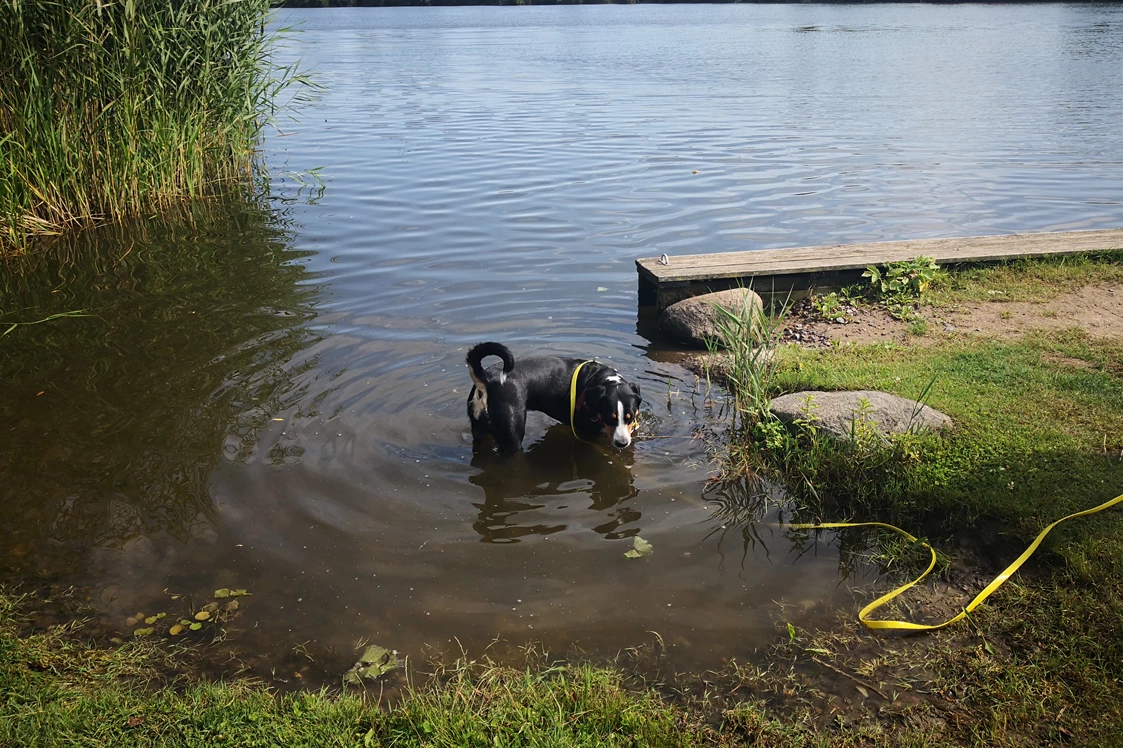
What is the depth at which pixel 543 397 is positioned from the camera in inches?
230

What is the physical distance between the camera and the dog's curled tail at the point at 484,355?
16.9 feet

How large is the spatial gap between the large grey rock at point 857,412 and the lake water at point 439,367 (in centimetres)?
61

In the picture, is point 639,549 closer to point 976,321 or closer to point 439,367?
point 439,367

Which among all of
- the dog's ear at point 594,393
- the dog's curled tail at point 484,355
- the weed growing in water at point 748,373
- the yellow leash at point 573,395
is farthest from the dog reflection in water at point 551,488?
the weed growing in water at point 748,373

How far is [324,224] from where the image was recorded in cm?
1140

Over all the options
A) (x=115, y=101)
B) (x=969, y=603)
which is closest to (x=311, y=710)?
(x=969, y=603)

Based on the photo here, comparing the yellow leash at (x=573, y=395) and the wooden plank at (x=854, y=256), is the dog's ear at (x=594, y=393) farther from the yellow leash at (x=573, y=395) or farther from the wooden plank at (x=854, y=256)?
the wooden plank at (x=854, y=256)

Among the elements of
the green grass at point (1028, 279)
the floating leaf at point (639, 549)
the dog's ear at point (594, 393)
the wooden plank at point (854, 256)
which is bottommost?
the floating leaf at point (639, 549)

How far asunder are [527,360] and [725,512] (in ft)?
5.52

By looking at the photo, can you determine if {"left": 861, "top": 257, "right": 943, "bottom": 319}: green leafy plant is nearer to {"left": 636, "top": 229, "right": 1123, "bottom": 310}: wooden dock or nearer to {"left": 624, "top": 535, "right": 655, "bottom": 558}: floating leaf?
{"left": 636, "top": 229, "right": 1123, "bottom": 310}: wooden dock

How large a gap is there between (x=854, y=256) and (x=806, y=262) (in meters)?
0.57

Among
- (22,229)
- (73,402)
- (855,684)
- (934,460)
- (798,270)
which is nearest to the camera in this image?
(855,684)

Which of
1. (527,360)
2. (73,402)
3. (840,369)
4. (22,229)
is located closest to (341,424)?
(527,360)

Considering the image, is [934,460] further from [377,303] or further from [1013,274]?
[377,303]
